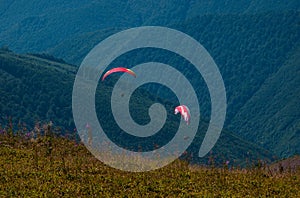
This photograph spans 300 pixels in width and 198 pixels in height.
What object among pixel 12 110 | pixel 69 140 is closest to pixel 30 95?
pixel 12 110

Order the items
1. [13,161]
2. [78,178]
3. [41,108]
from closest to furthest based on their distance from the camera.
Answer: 1. [78,178]
2. [13,161]
3. [41,108]

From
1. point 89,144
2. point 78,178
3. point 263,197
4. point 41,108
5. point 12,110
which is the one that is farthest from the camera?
point 41,108

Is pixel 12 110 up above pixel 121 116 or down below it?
below

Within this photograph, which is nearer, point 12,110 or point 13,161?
point 13,161

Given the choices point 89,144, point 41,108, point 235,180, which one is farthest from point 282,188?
point 41,108

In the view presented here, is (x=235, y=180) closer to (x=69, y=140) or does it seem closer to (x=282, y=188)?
(x=282, y=188)

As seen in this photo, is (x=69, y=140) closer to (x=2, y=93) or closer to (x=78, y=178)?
(x=78, y=178)
